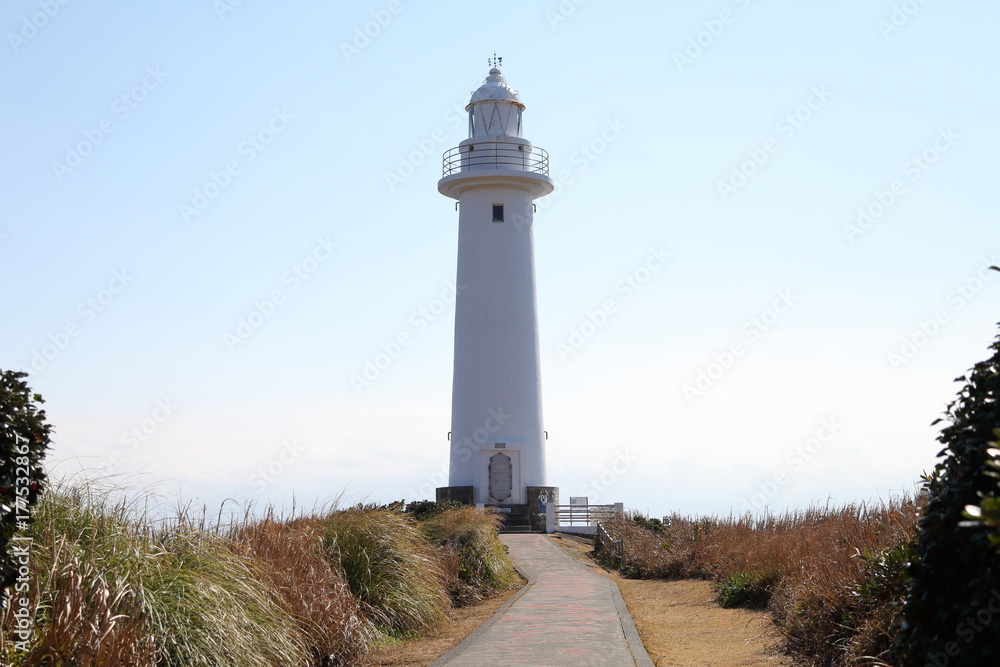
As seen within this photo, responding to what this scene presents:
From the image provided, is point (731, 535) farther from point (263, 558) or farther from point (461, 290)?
point (461, 290)

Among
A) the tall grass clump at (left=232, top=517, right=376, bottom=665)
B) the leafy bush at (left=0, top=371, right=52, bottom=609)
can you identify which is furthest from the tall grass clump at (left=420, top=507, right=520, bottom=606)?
the leafy bush at (left=0, top=371, right=52, bottom=609)

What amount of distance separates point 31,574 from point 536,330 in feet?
84.1

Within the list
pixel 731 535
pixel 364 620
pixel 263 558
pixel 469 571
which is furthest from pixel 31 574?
pixel 731 535

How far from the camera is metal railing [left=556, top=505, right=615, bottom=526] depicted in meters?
33.9

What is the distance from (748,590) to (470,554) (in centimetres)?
523

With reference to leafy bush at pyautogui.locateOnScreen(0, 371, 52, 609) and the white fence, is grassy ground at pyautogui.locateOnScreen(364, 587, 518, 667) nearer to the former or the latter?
leafy bush at pyautogui.locateOnScreen(0, 371, 52, 609)

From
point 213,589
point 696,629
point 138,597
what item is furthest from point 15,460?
point 696,629

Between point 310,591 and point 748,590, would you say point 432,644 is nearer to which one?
point 310,591

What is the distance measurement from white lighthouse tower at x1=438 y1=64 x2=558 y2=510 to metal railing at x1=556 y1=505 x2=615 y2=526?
4.16ft

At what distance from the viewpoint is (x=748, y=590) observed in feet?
52.2

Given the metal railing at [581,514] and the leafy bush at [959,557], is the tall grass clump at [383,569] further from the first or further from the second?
the metal railing at [581,514]

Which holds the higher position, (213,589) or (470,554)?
(470,554)

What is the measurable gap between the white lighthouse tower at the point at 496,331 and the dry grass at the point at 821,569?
11.3 metres

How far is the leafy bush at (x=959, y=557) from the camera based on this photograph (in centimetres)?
575
